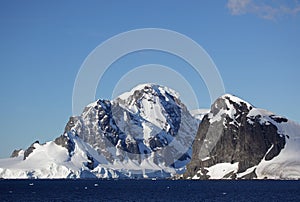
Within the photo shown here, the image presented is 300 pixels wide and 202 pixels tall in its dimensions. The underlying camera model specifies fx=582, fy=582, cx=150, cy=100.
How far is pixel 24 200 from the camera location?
587 feet

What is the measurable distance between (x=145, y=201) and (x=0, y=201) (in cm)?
4279

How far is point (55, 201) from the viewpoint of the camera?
6850 inches

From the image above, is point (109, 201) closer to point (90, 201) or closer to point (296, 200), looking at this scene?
point (90, 201)

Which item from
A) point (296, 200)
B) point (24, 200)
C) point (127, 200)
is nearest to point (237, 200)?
point (296, 200)

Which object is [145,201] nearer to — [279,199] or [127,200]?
[127,200]

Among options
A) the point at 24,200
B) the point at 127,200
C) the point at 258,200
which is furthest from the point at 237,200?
the point at 24,200

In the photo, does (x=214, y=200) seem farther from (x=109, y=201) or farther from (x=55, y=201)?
(x=55, y=201)

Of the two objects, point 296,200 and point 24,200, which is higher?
point 24,200

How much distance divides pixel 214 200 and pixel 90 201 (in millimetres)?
37326

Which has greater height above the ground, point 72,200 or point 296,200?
point 72,200

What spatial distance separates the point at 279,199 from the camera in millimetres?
178375

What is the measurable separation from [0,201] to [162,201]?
47.9 metres

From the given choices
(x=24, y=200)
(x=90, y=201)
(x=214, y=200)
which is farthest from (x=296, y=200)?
(x=24, y=200)

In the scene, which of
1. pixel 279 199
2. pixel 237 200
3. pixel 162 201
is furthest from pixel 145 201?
pixel 279 199
